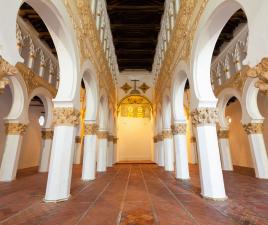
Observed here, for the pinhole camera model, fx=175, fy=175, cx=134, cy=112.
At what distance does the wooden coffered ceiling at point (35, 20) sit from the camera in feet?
24.4

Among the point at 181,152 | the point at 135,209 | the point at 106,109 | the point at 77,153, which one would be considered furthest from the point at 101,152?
the point at 135,209

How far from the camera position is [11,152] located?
7.12m

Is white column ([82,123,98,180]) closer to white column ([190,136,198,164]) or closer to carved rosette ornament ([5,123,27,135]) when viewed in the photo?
carved rosette ornament ([5,123,27,135])

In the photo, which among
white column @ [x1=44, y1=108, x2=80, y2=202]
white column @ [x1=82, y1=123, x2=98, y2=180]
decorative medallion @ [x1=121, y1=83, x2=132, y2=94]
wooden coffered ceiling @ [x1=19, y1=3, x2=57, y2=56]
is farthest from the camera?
decorative medallion @ [x1=121, y1=83, x2=132, y2=94]

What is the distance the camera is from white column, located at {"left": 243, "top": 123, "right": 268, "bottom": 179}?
7.31 m

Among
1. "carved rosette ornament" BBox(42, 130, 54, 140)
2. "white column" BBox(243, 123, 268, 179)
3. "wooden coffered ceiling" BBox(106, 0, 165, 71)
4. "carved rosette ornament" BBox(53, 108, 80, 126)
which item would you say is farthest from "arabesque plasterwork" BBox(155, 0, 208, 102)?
"carved rosette ornament" BBox(42, 130, 54, 140)

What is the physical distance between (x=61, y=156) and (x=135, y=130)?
52.6 ft

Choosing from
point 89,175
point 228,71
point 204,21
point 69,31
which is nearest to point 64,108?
point 69,31

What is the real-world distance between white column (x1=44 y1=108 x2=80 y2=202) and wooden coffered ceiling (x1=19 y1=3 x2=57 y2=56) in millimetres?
5812

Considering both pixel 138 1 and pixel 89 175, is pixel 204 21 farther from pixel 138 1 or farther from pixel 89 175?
pixel 138 1

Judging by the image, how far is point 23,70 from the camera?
7.48m

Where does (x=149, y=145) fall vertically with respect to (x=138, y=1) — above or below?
below

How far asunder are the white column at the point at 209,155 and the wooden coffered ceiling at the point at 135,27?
8438 mm

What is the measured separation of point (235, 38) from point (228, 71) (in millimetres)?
1623
